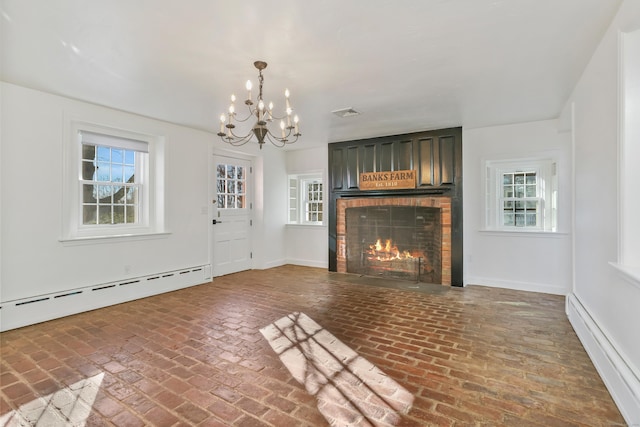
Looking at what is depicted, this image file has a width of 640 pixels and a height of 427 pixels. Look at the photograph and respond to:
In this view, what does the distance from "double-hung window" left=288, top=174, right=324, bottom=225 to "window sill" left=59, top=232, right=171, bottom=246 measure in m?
2.93

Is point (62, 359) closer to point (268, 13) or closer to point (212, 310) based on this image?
point (212, 310)

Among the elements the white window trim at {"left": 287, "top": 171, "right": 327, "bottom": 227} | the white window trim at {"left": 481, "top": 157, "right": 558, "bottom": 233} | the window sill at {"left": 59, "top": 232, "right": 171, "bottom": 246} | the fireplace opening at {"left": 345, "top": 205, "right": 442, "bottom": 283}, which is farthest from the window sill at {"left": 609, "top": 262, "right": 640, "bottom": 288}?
the white window trim at {"left": 287, "top": 171, "right": 327, "bottom": 227}

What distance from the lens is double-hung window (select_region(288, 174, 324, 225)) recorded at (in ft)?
22.9

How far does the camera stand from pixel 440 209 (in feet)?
17.2

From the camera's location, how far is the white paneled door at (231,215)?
5.75m

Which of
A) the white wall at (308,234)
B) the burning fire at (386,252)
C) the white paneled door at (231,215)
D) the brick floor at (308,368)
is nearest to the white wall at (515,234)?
the brick floor at (308,368)

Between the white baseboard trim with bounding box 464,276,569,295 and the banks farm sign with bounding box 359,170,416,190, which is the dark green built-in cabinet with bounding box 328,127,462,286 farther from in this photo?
the white baseboard trim with bounding box 464,276,569,295

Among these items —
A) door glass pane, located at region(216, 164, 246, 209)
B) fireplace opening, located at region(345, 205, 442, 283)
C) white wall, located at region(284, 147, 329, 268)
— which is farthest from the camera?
white wall, located at region(284, 147, 329, 268)

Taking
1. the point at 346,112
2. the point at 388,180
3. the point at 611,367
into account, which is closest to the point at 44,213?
the point at 346,112

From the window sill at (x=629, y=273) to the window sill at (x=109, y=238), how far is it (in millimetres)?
4990

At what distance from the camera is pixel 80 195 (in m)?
3.97

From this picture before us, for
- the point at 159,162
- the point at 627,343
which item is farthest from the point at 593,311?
the point at 159,162

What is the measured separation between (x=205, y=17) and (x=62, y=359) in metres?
2.91

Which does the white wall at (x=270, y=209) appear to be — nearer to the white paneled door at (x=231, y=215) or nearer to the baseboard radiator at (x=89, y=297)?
the white paneled door at (x=231, y=215)
